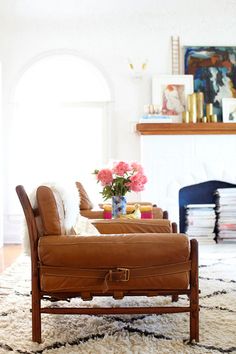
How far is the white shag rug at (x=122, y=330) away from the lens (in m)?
2.08

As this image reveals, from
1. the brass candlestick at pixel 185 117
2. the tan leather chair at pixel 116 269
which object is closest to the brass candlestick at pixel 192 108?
the brass candlestick at pixel 185 117

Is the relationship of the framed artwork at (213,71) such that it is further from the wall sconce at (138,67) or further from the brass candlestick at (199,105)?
the wall sconce at (138,67)

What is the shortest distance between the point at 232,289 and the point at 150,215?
879 mm

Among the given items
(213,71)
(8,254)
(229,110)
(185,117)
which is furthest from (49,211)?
(213,71)

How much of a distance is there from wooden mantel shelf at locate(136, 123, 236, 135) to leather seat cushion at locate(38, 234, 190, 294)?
10.6 feet

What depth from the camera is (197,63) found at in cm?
559

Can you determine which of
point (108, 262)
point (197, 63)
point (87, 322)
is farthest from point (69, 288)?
point (197, 63)

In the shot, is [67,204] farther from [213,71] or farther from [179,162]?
[213,71]

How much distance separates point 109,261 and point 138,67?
3.88m

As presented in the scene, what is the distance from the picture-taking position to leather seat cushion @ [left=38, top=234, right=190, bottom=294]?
212cm

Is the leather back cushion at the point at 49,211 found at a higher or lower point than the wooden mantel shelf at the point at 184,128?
lower

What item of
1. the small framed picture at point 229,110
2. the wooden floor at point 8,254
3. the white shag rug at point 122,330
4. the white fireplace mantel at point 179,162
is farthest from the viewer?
the small framed picture at point 229,110

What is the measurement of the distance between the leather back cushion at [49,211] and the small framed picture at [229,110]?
12.2 ft

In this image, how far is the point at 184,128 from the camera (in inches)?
209
